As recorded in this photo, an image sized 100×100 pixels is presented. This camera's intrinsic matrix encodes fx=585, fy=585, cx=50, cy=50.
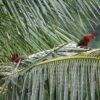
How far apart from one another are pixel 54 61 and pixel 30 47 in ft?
5.05

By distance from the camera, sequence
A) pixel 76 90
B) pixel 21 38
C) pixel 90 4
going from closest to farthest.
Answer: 1. pixel 76 90
2. pixel 21 38
3. pixel 90 4

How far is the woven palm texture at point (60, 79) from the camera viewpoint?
2.30 meters

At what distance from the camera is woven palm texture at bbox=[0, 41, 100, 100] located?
230cm

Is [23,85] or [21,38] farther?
[21,38]

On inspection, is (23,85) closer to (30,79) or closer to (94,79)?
(30,79)

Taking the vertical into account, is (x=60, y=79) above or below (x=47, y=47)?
below

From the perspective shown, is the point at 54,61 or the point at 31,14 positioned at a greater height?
the point at 31,14

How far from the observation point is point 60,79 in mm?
2346

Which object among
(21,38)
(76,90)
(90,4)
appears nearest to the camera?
(76,90)

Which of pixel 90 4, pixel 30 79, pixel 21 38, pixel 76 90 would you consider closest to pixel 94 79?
pixel 76 90

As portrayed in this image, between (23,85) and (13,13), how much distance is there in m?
1.61

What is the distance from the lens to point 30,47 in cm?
394

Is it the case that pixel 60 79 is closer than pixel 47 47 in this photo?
Yes

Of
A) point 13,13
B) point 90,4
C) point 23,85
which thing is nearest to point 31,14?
point 13,13
